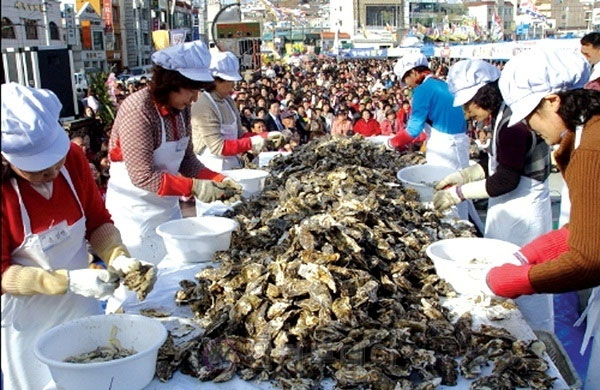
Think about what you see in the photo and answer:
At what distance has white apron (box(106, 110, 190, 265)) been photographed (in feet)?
10.8

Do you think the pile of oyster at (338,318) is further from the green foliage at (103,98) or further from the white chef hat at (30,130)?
the green foliage at (103,98)

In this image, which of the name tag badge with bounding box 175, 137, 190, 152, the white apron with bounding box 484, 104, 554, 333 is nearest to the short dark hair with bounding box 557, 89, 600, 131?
the white apron with bounding box 484, 104, 554, 333

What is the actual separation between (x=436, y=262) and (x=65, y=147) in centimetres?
149

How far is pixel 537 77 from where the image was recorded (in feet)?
6.19

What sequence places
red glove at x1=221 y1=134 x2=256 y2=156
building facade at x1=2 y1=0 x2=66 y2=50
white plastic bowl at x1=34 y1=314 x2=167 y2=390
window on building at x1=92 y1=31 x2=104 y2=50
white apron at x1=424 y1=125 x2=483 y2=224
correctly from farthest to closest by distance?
window on building at x1=92 y1=31 x2=104 y2=50
building facade at x1=2 y1=0 x2=66 y2=50
white apron at x1=424 y1=125 x2=483 y2=224
red glove at x1=221 y1=134 x2=256 y2=156
white plastic bowl at x1=34 y1=314 x2=167 y2=390

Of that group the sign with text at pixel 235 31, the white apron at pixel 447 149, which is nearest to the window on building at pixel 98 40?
the sign with text at pixel 235 31

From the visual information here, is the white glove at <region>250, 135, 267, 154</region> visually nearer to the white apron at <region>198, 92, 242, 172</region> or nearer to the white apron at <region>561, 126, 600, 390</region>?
the white apron at <region>198, 92, 242, 172</region>

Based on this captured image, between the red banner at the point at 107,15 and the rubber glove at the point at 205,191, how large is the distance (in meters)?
41.5

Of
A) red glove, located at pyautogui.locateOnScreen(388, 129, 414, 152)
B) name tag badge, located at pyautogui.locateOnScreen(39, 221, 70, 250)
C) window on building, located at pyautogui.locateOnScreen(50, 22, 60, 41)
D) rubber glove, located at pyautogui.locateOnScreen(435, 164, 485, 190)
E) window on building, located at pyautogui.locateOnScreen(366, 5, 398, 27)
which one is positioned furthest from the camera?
window on building, located at pyautogui.locateOnScreen(366, 5, 398, 27)

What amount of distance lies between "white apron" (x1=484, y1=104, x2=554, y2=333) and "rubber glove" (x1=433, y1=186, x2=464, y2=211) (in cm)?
26

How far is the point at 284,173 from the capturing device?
4379 mm

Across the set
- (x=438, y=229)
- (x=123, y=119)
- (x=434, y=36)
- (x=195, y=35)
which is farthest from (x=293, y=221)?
(x=434, y=36)

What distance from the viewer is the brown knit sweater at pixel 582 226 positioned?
5.24ft

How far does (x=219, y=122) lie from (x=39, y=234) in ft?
8.03
